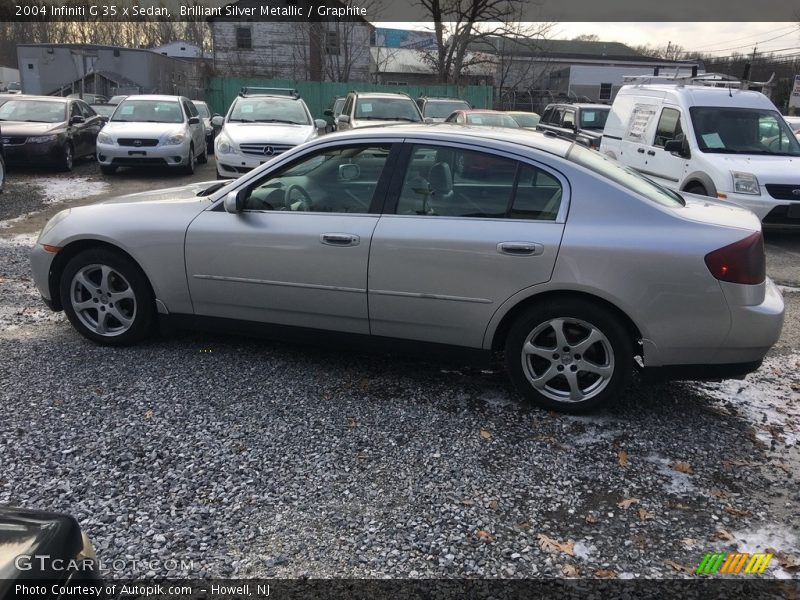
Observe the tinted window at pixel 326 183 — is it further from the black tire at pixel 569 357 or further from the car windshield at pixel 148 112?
the car windshield at pixel 148 112

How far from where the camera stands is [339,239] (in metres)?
4.06

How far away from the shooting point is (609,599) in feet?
8.30

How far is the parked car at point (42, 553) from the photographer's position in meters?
1.64

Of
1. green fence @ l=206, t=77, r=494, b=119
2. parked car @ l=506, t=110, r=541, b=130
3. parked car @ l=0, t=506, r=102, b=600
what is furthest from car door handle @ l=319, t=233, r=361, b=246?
green fence @ l=206, t=77, r=494, b=119

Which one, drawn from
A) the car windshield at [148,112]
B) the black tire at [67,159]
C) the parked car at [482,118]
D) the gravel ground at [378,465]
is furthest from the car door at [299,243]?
the black tire at [67,159]

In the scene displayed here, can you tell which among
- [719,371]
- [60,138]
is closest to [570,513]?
[719,371]

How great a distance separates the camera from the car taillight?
358 centimetres

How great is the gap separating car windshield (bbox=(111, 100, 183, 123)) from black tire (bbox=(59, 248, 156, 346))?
10.7 meters

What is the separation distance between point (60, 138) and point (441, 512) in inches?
538

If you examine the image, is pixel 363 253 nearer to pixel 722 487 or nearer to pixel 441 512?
pixel 441 512

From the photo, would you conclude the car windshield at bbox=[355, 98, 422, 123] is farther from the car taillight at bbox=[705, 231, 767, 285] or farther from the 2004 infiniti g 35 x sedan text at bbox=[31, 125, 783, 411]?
the car taillight at bbox=[705, 231, 767, 285]

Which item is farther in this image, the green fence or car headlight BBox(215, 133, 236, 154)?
the green fence

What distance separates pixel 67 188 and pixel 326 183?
405 inches

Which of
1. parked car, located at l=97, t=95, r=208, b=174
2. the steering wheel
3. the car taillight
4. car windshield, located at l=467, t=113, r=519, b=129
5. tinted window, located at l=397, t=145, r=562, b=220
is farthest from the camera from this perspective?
car windshield, located at l=467, t=113, r=519, b=129
